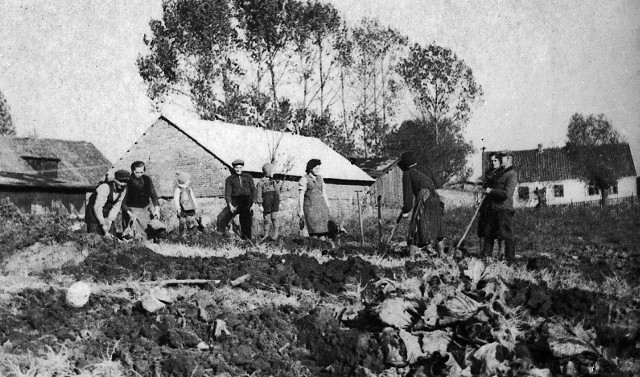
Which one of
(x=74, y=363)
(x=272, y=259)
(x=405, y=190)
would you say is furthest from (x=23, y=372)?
(x=405, y=190)

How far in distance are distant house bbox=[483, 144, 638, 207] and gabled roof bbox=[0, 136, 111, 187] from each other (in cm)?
2715

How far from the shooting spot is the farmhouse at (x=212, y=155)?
25.4 meters

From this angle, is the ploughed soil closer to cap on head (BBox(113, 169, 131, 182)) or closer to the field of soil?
the field of soil

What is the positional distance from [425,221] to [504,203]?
1.21 meters

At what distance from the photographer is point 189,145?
1020 inches

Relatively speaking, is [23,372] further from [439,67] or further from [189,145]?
[439,67]

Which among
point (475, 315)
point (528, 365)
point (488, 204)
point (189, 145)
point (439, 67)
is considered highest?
point (439, 67)

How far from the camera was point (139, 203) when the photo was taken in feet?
33.3

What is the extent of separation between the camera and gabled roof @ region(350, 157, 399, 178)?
36.9 m

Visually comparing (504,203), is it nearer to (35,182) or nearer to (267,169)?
(267,169)

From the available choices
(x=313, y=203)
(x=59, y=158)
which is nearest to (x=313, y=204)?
(x=313, y=203)

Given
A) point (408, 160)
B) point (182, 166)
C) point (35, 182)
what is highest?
point (182, 166)

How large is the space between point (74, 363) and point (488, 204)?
6.43m

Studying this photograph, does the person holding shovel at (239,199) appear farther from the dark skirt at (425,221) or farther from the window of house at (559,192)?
the window of house at (559,192)
